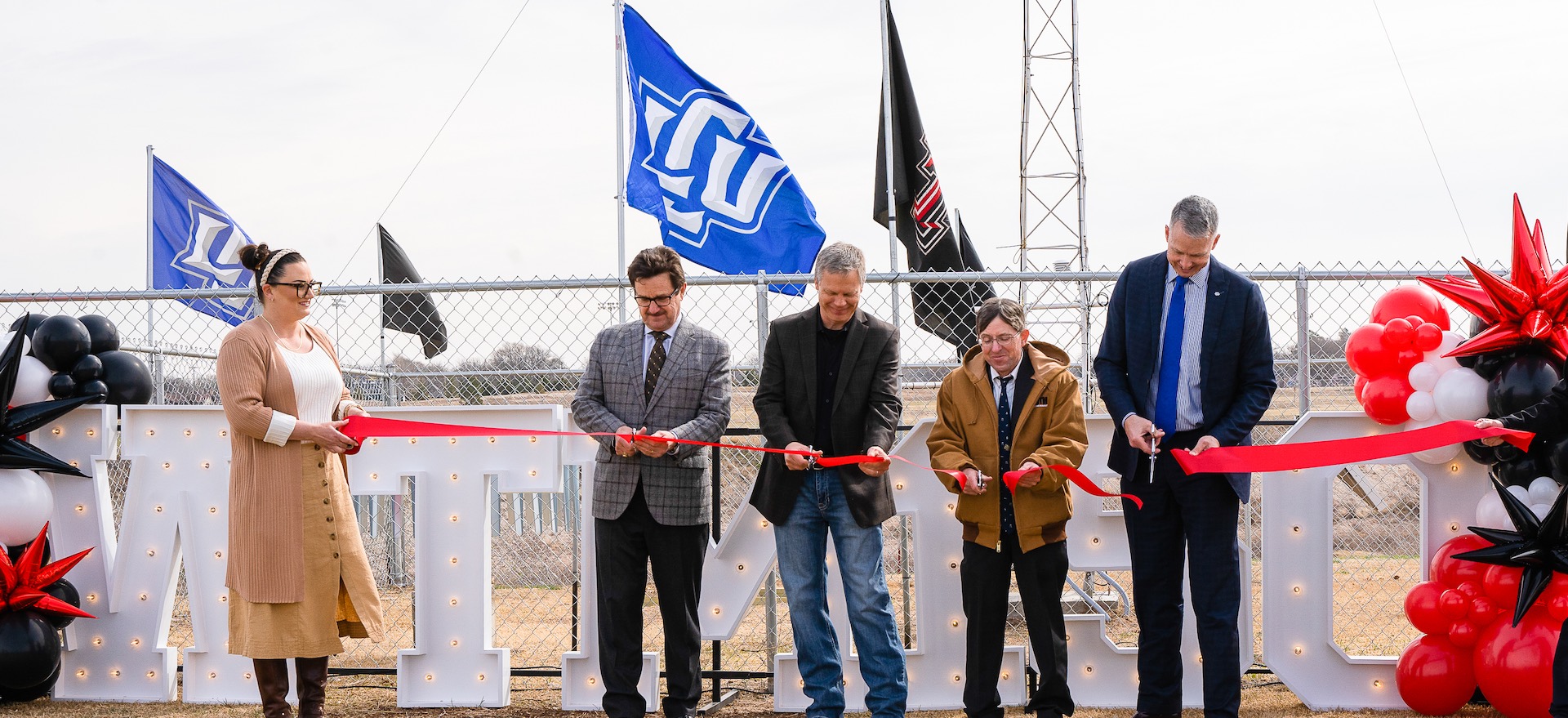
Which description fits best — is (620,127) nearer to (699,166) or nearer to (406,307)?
(699,166)

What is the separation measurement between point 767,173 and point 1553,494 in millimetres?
4264

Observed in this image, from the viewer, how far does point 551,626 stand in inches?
301

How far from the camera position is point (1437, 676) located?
4.43 meters

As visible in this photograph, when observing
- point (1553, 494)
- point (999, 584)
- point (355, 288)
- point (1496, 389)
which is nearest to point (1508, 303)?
point (1496, 389)

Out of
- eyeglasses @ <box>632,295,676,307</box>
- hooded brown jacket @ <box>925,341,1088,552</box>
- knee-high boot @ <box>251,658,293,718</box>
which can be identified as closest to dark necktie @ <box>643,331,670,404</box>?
eyeglasses @ <box>632,295,676,307</box>

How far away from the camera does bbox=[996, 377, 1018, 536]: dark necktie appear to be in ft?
13.4

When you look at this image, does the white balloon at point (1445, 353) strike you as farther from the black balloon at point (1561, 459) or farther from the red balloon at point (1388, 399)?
the black balloon at point (1561, 459)

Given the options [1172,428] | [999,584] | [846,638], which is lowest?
[846,638]

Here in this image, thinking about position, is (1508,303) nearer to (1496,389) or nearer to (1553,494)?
(1496,389)

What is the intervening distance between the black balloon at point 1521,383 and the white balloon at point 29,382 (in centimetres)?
584

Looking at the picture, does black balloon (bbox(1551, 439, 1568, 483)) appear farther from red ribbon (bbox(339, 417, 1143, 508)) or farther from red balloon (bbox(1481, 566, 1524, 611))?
red ribbon (bbox(339, 417, 1143, 508))

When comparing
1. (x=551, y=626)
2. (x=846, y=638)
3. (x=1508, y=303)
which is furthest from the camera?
(x=551, y=626)

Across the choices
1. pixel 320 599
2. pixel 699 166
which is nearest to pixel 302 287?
pixel 320 599

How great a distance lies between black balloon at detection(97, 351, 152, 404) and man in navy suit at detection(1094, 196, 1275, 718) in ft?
13.7
